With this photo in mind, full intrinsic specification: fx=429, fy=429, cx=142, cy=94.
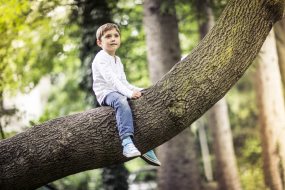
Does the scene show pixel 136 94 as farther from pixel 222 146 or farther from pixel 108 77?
pixel 222 146

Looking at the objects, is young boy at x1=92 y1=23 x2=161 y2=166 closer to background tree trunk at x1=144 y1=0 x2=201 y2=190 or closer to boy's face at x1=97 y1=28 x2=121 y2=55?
boy's face at x1=97 y1=28 x2=121 y2=55

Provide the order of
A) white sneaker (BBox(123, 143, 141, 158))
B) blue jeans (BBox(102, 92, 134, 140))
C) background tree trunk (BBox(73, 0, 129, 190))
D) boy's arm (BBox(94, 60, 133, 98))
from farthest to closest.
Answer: background tree trunk (BBox(73, 0, 129, 190)), boy's arm (BBox(94, 60, 133, 98)), blue jeans (BBox(102, 92, 134, 140)), white sneaker (BBox(123, 143, 141, 158))

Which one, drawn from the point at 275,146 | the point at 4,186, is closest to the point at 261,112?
the point at 275,146

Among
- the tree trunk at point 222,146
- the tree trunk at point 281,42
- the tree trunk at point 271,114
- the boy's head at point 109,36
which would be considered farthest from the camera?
the tree trunk at point 281,42

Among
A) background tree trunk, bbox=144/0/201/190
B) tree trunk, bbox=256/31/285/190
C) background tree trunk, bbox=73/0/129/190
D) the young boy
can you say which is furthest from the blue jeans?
tree trunk, bbox=256/31/285/190

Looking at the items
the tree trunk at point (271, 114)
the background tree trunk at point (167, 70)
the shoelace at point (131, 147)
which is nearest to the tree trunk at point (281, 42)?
the tree trunk at point (271, 114)

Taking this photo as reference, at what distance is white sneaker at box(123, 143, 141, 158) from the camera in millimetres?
3869

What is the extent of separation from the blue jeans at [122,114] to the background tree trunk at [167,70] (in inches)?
205

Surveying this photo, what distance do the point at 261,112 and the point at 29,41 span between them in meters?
6.56

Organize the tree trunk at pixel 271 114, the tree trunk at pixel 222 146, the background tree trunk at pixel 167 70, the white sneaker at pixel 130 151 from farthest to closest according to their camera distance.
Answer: the tree trunk at pixel 222 146, the tree trunk at pixel 271 114, the background tree trunk at pixel 167 70, the white sneaker at pixel 130 151

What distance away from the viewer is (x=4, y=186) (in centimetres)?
421

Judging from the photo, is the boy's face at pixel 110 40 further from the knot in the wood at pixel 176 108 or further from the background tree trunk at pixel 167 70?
the background tree trunk at pixel 167 70

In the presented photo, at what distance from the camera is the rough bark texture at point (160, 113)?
4.14m

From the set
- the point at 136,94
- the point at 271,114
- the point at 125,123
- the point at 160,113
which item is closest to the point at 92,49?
the point at 271,114
